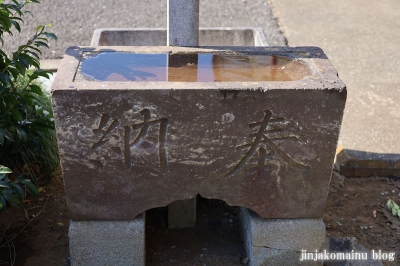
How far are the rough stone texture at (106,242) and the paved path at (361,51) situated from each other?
1766 millimetres

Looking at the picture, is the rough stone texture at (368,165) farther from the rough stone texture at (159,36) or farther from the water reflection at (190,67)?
the water reflection at (190,67)

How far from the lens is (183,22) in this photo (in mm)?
2863

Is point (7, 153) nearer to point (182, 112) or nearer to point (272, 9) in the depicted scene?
point (182, 112)

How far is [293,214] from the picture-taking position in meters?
2.40

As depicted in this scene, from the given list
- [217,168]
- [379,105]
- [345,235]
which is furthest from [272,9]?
[217,168]

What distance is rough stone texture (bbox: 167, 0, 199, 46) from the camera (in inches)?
111

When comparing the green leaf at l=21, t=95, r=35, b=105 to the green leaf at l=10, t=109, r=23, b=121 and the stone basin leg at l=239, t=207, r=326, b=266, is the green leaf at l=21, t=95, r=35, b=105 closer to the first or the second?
the green leaf at l=10, t=109, r=23, b=121

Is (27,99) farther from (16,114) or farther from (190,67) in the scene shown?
(190,67)

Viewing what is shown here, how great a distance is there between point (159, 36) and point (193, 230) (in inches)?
56.4

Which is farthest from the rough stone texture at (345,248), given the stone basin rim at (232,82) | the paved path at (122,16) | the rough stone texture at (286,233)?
the paved path at (122,16)

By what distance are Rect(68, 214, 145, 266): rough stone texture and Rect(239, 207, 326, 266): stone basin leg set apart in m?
0.52

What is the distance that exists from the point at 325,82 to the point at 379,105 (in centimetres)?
214

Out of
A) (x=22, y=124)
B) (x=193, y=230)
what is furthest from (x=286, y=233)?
(x=22, y=124)

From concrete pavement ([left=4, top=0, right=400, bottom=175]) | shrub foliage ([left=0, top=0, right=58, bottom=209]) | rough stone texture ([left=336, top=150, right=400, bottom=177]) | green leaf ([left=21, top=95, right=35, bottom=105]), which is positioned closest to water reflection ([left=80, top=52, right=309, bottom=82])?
shrub foliage ([left=0, top=0, right=58, bottom=209])
